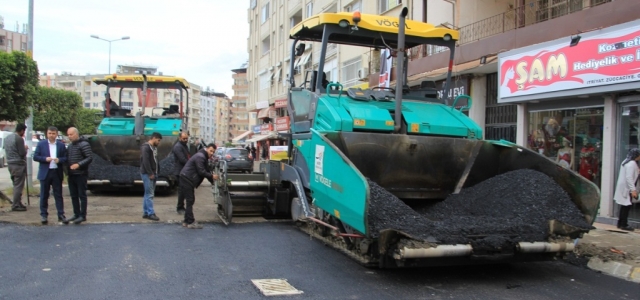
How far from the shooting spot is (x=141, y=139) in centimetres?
1176

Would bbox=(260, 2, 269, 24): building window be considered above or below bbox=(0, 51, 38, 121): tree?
above

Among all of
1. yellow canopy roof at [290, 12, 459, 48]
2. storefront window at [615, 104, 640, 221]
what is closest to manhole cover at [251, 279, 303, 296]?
yellow canopy roof at [290, 12, 459, 48]

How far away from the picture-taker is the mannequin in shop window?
10.3m

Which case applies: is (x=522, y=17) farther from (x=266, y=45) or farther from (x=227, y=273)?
(x=266, y=45)

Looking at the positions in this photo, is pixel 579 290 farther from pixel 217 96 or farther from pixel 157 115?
pixel 217 96

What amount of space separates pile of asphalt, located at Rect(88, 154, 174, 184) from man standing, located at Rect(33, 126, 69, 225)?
129 inches

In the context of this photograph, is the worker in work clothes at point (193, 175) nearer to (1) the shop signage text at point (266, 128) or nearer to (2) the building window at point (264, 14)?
(1) the shop signage text at point (266, 128)

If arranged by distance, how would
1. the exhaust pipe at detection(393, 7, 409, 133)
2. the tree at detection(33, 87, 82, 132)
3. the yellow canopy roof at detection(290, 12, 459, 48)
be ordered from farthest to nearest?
the tree at detection(33, 87, 82, 132)
the yellow canopy roof at detection(290, 12, 459, 48)
the exhaust pipe at detection(393, 7, 409, 133)

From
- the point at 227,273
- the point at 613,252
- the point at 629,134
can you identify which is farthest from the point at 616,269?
the point at 227,273

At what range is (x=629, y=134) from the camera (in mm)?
8805

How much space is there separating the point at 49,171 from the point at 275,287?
5.06 m

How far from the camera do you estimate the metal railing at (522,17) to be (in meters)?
11.3

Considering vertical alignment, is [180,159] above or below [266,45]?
below

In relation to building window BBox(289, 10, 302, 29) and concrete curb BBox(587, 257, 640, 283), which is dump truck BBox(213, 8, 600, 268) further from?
building window BBox(289, 10, 302, 29)
